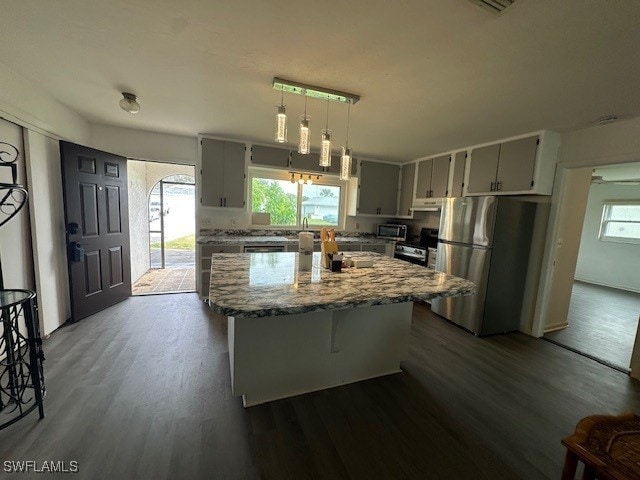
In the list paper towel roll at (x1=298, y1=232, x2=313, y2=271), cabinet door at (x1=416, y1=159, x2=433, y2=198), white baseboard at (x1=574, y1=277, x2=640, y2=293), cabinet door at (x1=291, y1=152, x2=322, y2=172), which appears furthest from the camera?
white baseboard at (x1=574, y1=277, x2=640, y2=293)

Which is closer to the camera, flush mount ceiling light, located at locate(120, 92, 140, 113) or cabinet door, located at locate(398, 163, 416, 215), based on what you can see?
flush mount ceiling light, located at locate(120, 92, 140, 113)

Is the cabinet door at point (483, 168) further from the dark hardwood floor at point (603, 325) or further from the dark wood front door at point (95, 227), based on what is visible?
the dark wood front door at point (95, 227)

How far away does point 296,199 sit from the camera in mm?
4617

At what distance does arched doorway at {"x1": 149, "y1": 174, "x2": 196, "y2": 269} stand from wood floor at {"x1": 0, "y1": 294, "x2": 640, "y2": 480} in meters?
3.25

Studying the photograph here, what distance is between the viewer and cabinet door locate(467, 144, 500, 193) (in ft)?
10.6

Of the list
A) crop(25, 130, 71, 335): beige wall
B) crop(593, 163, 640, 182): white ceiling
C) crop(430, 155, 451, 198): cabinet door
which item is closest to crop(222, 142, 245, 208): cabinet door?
crop(25, 130, 71, 335): beige wall

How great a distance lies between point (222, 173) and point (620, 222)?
26.8 feet

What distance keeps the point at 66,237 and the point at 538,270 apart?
5.36 meters

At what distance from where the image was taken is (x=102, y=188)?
10.2ft

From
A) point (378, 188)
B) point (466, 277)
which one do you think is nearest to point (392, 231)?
point (378, 188)

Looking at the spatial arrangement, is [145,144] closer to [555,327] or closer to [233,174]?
[233,174]

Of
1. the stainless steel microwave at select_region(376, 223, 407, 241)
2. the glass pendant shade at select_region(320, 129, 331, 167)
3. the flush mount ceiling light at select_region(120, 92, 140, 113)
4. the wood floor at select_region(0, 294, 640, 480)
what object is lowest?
the wood floor at select_region(0, 294, 640, 480)

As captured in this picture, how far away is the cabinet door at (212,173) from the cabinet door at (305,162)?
1064 millimetres

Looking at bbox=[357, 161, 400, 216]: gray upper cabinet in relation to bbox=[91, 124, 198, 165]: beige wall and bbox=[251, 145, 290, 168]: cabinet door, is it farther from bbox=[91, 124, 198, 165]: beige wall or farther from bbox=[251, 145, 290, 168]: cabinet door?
bbox=[91, 124, 198, 165]: beige wall
